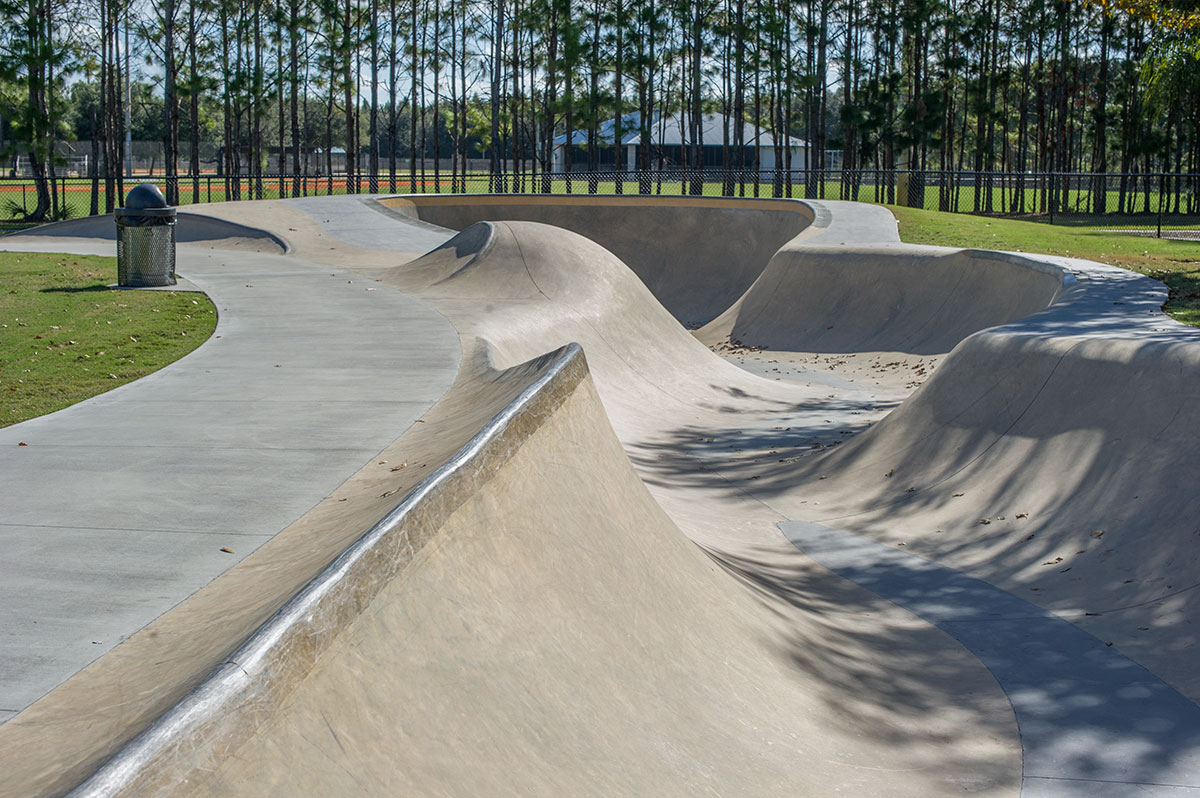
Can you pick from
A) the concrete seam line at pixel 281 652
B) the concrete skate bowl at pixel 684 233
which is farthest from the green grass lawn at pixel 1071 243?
the concrete seam line at pixel 281 652

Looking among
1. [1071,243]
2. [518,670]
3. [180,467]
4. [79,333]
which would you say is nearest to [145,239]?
[79,333]

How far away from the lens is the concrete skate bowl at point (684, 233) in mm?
27078

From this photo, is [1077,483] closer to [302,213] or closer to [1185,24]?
[1185,24]

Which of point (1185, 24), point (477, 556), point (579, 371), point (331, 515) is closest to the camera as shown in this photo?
point (477, 556)

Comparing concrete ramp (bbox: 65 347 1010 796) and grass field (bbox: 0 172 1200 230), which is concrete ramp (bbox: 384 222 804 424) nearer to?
concrete ramp (bbox: 65 347 1010 796)

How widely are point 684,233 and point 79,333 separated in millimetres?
19410

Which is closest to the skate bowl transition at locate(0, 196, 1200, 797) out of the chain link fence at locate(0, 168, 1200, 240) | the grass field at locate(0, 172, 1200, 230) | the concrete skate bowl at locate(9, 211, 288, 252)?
the concrete skate bowl at locate(9, 211, 288, 252)

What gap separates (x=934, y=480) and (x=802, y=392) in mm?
6533

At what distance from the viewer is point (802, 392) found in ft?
53.3

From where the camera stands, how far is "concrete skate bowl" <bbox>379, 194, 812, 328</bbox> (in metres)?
27.1

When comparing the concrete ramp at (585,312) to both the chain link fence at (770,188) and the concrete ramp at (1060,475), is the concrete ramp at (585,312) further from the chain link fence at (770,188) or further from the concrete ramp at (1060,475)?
the chain link fence at (770,188)

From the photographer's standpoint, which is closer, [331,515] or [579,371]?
[331,515]

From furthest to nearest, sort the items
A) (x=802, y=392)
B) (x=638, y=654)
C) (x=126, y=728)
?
(x=802, y=392) < (x=638, y=654) < (x=126, y=728)

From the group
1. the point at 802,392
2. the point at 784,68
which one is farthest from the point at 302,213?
the point at 784,68
